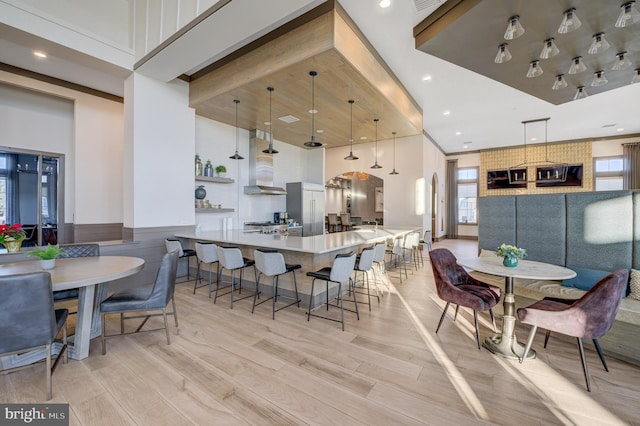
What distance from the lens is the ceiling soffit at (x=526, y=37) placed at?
2621 millimetres

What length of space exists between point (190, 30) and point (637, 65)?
5827 millimetres

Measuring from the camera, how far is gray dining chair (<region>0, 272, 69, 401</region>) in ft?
5.64

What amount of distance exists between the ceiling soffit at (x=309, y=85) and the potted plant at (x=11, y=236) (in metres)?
3.22

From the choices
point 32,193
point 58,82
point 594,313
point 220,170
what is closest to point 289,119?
point 220,170

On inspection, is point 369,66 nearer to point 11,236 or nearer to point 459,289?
point 459,289

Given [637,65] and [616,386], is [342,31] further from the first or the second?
[616,386]

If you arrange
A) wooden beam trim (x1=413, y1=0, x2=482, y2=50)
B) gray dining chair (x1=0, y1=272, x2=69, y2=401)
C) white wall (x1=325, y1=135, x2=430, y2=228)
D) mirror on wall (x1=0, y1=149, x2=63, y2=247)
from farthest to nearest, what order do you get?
1. white wall (x1=325, y1=135, x2=430, y2=228)
2. mirror on wall (x1=0, y1=149, x2=63, y2=247)
3. wooden beam trim (x1=413, y1=0, x2=482, y2=50)
4. gray dining chair (x1=0, y1=272, x2=69, y2=401)

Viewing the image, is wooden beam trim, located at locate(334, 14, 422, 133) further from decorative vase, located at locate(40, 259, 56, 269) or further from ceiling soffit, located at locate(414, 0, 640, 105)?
decorative vase, located at locate(40, 259, 56, 269)

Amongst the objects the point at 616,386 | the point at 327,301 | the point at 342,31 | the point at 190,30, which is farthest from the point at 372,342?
the point at 190,30

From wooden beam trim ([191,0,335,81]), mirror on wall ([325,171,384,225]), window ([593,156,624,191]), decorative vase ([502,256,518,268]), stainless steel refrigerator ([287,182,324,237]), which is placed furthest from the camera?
mirror on wall ([325,171,384,225])

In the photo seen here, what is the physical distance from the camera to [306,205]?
7.62 metres

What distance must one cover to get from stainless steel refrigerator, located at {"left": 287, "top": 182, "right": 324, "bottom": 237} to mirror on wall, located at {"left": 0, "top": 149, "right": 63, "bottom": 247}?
4.96m

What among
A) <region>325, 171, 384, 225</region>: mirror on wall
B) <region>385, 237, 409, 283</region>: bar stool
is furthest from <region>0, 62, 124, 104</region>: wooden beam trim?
<region>325, 171, 384, 225</region>: mirror on wall

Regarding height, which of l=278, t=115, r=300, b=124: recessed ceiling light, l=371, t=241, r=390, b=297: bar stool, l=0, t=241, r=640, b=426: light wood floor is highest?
l=278, t=115, r=300, b=124: recessed ceiling light
